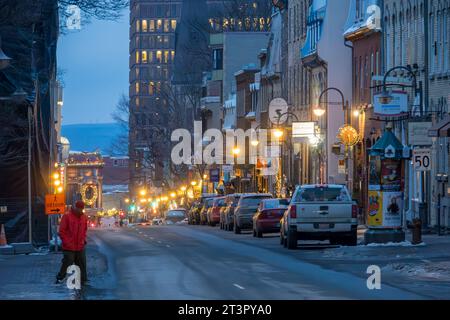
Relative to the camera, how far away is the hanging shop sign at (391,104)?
46.5 m

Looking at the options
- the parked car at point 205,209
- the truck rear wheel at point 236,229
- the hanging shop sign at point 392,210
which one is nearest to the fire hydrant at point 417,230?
the hanging shop sign at point 392,210

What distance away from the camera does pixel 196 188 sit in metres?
127

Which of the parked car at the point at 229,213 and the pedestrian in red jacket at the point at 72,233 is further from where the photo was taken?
the parked car at the point at 229,213

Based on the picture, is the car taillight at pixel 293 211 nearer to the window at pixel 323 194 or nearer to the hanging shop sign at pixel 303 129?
the window at pixel 323 194

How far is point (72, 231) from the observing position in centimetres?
2730

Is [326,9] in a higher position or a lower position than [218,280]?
higher

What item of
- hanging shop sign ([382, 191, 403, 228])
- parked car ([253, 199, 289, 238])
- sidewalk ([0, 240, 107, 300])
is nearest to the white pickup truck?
hanging shop sign ([382, 191, 403, 228])

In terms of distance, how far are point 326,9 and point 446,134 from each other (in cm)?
3400

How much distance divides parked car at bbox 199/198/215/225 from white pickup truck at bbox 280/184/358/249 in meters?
35.1

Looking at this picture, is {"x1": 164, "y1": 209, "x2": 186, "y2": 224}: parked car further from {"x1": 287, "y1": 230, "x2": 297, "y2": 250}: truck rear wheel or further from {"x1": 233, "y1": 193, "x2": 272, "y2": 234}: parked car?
{"x1": 287, "y1": 230, "x2": 297, "y2": 250}: truck rear wheel

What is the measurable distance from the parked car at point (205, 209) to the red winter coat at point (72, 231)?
48426 mm

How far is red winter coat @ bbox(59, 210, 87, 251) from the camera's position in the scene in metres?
27.2
